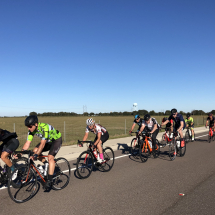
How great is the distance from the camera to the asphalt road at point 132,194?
400 centimetres

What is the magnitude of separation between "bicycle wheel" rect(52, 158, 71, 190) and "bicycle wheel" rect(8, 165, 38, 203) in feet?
1.99

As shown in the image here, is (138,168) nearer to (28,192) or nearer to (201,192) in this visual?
(201,192)

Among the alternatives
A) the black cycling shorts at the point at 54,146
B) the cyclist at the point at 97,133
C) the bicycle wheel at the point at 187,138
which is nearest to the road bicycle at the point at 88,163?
the cyclist at the point at 97,133

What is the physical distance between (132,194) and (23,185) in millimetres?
2375

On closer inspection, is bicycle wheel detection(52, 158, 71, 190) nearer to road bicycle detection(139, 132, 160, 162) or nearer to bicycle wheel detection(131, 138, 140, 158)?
road bicycle detection(139, 132, 160, 162)

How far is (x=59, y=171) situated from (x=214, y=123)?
39.0 ft

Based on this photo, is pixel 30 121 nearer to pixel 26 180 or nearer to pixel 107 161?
pixel 26 180

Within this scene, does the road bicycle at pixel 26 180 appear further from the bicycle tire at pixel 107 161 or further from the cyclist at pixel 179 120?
the cyclist at pixel 179 120

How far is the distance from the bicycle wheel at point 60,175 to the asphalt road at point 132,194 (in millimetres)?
168

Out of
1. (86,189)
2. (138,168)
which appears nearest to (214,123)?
(138,168)

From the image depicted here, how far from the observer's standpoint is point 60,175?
17.3ft

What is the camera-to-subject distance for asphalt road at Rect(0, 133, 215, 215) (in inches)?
157

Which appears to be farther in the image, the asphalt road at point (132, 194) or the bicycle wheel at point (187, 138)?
the bicycle wheel at point (187, 138)

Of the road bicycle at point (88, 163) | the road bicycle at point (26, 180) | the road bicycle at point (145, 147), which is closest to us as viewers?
the road bicycle at point (26, 180)
